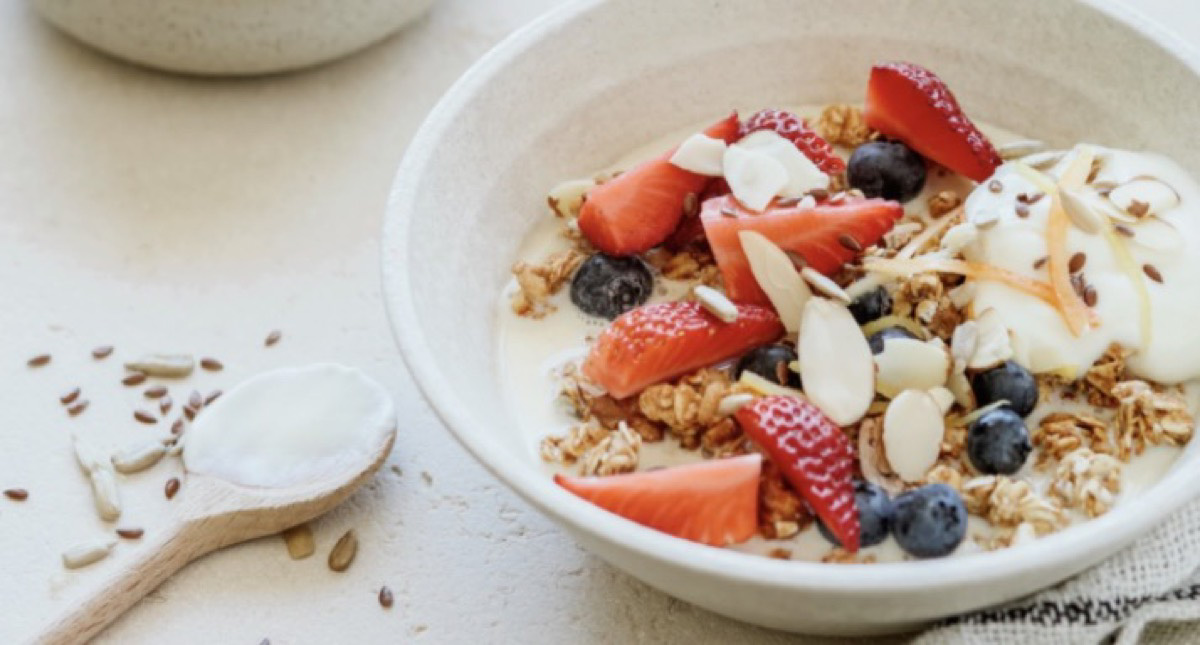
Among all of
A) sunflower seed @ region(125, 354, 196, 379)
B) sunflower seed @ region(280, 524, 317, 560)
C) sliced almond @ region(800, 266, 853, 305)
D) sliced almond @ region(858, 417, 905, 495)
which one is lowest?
sunflower seed @ region(280, 524, 317, 560)

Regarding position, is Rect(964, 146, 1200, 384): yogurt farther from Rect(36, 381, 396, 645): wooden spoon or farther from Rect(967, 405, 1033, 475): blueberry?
Rect(36, 381, 396, 645): wooden spoon

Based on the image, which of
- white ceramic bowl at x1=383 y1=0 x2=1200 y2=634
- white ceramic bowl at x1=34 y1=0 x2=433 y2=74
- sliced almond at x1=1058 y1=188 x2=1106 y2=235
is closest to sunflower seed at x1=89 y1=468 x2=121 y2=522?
white ceramic bowl at x1=383 y1=0 x2=1200 y2=634

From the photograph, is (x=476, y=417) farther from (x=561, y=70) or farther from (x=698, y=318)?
(x=561, y=70)

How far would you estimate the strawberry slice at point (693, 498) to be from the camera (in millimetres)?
1128

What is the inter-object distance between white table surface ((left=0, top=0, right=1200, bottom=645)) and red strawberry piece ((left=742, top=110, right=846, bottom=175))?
0.46 metres

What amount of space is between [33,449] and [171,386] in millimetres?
153

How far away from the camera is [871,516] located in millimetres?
1136

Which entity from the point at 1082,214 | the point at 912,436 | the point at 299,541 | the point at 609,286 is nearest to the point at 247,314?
the point at 299,541

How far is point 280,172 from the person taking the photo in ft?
5.85

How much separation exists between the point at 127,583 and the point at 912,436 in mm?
727

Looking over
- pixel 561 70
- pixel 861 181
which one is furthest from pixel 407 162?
pixel 861 181

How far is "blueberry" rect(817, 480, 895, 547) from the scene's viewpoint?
1.13 m

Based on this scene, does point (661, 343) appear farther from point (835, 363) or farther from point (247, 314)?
point (247, 314)

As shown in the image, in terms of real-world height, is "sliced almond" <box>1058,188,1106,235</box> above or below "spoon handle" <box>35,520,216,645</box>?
above
